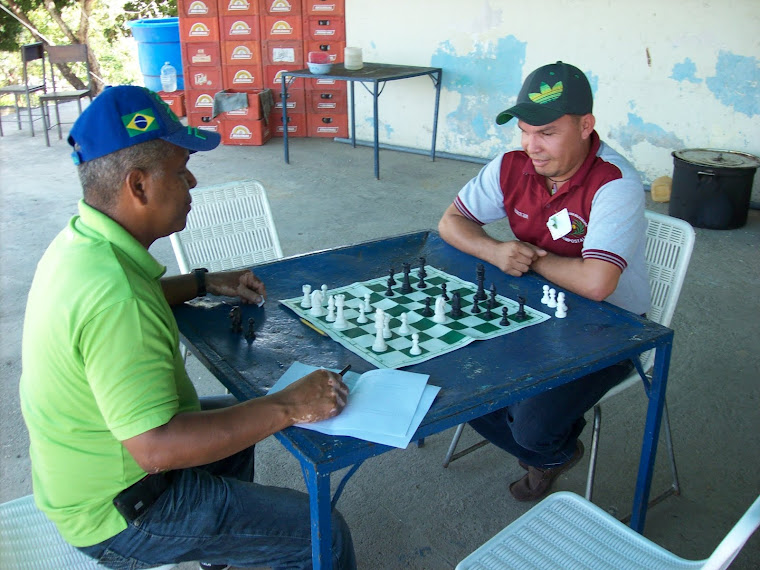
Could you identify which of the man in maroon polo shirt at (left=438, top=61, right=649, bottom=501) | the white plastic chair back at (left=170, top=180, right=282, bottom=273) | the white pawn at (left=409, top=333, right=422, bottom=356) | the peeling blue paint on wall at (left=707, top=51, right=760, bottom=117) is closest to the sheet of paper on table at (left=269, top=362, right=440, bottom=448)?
the white pawn at (left=409, top=333, right=422, bottom=356)

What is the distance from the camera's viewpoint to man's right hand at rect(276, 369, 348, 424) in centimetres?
152

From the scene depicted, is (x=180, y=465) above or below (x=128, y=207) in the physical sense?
below

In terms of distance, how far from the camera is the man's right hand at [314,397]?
152 cm

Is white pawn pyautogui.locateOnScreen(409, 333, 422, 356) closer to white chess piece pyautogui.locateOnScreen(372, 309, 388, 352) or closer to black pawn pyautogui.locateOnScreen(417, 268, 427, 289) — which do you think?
white chess piece pyautogui.locateOnScreen(372, 309, 388, 352)

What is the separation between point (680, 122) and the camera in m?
6.05

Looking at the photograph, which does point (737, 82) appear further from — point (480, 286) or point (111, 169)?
point (111, 169)

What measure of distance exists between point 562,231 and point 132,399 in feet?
5.07

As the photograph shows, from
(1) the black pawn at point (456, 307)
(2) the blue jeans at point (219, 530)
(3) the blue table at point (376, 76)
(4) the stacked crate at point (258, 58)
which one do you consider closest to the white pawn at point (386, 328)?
(1) the black pawn at point (456, 307)

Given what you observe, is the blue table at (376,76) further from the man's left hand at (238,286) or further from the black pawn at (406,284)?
the man's left hand at (238,286)

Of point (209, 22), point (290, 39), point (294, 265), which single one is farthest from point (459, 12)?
point (294, 265)

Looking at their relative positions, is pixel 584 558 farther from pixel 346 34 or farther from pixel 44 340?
pixel 346 34

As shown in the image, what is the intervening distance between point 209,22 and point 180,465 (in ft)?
24.8

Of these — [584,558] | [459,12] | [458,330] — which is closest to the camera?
[584,558]

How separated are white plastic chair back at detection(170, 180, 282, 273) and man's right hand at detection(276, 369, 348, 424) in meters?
1.35
